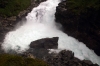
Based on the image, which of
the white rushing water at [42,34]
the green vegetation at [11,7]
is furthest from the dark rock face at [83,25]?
the green vegetation at [11,7]

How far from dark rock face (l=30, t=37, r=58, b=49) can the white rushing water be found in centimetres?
184

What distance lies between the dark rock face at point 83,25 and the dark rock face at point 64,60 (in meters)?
10.5

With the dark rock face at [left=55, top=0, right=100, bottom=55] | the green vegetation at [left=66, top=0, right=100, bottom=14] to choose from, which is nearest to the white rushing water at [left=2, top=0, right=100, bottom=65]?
the dark rock face at [left=55, top=0, right=100, bottom=55]

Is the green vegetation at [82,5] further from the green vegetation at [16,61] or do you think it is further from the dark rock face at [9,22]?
the green vegetation at [16,61]

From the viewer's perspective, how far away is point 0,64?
26.7m

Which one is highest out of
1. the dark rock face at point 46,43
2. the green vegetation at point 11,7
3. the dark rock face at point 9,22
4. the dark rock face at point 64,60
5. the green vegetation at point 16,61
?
the green vegetation at point 16,61

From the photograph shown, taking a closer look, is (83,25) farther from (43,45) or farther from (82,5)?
(43,45)

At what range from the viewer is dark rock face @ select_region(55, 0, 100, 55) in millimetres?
60094

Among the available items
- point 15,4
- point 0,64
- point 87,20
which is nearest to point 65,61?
point 87,20

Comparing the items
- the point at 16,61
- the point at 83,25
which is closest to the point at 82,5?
the point at 83,25

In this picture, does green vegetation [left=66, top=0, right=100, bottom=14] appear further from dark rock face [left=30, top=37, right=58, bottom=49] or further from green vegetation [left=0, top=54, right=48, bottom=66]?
green vegetation [left=0, top=54, right=48, bottom=66]

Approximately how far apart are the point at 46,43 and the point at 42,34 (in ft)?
23.2

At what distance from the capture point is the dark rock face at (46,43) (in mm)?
58906

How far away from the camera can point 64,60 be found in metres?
51.9
